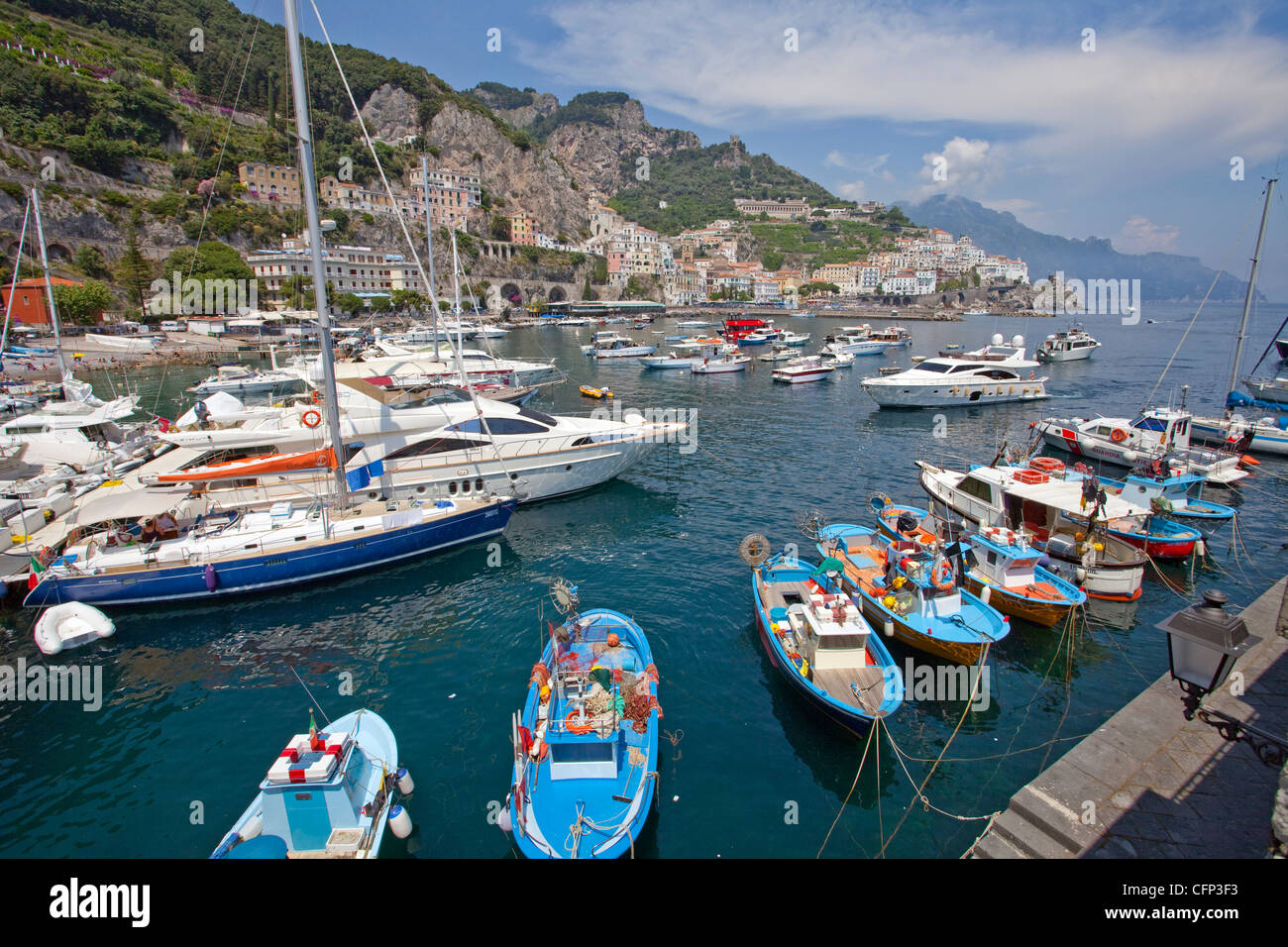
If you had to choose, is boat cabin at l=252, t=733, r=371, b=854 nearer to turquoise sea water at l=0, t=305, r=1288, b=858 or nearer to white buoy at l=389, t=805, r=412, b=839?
white buoy at l=389, t=805, r=412, b=839

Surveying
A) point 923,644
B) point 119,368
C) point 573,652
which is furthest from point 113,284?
point 923,644

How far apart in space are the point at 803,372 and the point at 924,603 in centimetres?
4595

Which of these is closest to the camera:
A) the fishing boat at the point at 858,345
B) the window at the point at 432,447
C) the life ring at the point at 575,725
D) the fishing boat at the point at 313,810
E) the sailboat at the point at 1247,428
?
the fishing boat at the point at 313,810

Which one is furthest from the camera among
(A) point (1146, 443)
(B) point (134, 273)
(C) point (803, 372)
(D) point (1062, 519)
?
(B) point (134, 273)

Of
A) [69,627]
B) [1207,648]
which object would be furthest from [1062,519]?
[69,627]

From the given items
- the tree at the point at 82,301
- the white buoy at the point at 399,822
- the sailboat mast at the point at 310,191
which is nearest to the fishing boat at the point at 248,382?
the sailboat mast at the point at 310,191

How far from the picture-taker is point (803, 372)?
188 feet

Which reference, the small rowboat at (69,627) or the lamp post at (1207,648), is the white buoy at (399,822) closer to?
the lamp post at (1207,648)

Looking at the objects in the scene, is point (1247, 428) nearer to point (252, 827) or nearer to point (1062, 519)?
point (1062, 519)

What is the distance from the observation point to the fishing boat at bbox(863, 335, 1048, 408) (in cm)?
4403

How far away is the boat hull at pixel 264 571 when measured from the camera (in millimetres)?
15797

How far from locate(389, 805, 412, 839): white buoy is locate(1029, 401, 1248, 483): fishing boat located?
91.2 ft

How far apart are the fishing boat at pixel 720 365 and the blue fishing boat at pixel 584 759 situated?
52.6 m
